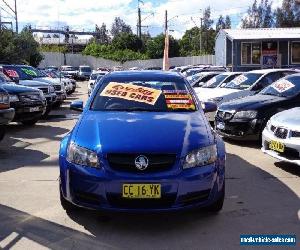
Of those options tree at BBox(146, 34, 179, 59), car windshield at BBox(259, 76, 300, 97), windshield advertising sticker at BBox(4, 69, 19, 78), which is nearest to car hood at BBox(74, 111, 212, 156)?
car windshield at BBox(259, 76, 300, 97)

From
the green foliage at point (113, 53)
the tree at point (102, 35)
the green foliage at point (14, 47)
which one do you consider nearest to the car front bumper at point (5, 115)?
the green foliage at point (14, 47)

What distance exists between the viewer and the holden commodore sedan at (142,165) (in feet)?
15.6

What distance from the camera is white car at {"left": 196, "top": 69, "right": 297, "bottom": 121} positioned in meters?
12.4

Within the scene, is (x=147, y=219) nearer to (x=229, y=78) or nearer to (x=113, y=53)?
(x=229, y=78)

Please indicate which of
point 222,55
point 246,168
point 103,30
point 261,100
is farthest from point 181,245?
point 103,30

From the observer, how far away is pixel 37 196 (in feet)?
20.5

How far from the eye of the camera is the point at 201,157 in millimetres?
5004

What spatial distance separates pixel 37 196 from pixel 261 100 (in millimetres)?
5389

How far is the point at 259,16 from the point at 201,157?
85569 millimetres

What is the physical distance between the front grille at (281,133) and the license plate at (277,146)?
4.3 inches

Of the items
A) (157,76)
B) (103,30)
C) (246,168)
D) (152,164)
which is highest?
(103,30)

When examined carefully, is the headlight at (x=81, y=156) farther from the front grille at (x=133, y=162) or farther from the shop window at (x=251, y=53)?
the shop window at (x=251, y=53)

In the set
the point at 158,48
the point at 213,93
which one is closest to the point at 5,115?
the point at 213,93

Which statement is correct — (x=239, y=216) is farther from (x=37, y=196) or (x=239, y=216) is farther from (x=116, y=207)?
(x=37, y=196)
